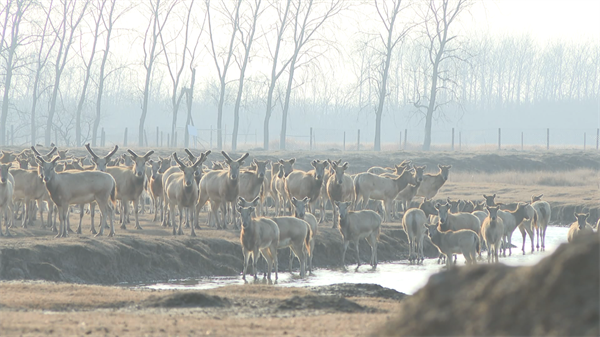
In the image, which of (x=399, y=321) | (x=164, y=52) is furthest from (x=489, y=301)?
(x=164, y=52)

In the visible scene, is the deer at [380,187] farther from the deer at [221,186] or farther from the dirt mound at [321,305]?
the dirt mound at [321,305]

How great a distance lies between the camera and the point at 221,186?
24.3m

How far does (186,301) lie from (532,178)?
34.8 meters

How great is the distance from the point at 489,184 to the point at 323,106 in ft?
340

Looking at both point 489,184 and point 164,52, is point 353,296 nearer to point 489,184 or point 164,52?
point 489,184

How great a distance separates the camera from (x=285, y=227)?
19172mm

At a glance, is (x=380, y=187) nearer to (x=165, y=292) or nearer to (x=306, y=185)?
(x=306, y=185)

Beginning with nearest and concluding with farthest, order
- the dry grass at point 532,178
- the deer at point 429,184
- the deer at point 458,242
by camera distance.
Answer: the deer at point 458,242, the deer at point 429,184, the dry grass at point 532,178

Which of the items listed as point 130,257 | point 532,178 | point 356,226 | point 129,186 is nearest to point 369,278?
point 356,226

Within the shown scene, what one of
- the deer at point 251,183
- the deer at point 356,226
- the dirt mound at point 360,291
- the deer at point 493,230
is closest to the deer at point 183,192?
the deer at point 251,183

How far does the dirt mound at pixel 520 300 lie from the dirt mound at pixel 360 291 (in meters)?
7.62

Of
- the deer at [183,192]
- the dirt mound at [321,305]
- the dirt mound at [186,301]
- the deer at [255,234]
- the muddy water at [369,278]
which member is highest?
the deer at [183,192]

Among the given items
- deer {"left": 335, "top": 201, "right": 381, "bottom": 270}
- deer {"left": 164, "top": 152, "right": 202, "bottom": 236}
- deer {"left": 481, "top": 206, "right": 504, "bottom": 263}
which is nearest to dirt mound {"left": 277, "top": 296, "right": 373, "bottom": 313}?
deer {"left": 335, "top": 201, "right": 381, "bottom": 270}

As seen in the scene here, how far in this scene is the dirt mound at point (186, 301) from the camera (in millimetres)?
11669
